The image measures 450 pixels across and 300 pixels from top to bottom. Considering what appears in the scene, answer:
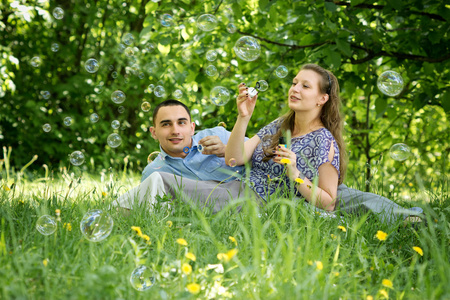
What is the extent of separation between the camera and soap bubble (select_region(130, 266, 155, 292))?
4.41ft

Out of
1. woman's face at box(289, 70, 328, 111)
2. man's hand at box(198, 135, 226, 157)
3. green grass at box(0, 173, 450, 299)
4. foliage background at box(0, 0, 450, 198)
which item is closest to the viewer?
green grass at box(0, 173, 450, 299)

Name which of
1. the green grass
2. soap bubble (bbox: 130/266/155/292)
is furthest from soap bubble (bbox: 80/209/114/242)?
soap bubble (bbox: 130/266/155/292)

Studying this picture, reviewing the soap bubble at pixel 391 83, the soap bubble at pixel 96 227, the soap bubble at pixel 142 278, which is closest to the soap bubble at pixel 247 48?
the soap bubble at pixel 391 83

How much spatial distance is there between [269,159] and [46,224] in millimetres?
1425

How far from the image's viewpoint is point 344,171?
9.29ft

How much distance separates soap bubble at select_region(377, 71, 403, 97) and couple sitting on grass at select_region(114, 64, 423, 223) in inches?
13.9

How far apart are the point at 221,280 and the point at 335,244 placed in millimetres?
598

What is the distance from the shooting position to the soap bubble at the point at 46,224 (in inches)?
67.5

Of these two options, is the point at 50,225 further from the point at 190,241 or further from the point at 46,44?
the point at 46,44

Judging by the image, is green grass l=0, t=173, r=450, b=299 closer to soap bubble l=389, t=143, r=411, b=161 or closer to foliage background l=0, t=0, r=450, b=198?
soap bubble l=389, t=143, r=411, b=161

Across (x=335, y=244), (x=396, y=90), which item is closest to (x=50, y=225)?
(x=335, y=244)

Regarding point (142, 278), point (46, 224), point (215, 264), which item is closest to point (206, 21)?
point (46, 224)

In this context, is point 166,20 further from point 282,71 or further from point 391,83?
point 391,83

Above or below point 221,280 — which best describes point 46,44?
above
